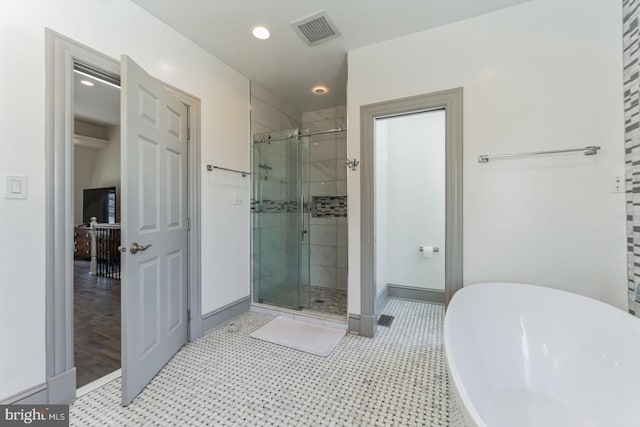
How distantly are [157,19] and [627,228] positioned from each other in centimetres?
337

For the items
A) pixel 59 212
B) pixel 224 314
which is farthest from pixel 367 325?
pixel 59 212

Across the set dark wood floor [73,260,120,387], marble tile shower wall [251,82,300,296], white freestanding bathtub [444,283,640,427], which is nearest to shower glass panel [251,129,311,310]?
marble tile shower wall [251,82,300,296]

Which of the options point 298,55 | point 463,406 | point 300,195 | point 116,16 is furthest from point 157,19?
point 463,406

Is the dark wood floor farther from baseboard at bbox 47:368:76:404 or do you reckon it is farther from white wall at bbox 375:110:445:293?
white wall at bbox 375:110:445:293

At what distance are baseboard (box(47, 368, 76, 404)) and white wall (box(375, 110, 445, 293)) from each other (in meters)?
2.53

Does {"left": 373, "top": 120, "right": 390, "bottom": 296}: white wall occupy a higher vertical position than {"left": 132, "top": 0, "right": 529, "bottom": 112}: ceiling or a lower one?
lower

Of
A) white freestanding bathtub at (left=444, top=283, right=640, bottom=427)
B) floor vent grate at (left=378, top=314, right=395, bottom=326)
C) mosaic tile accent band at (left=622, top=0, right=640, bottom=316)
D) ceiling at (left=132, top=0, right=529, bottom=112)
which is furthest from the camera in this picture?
floor vent grate at (left=378, top=314, right=395, bottom=326)

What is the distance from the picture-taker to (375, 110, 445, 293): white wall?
10.1 feet

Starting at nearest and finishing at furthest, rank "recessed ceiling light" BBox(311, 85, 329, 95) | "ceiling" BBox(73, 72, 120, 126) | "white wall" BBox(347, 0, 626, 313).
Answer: "white wall" BBox(347, 0, 626, 313) → "recessed ceiling light" BBox(311, 85, 329, 95) → "ceiling" BBox(73, 72, 120, 126)

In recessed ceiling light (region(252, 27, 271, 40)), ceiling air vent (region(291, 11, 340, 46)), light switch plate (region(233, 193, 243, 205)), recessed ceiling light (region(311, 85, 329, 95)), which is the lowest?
light switch plate (region(233, 193, 243, 205))

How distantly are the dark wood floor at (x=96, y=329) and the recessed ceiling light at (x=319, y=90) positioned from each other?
3098 millimetres

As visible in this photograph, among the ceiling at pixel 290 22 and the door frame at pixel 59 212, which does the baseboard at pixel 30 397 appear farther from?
the ceiling at pixel 290 22

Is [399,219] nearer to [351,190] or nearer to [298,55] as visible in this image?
[351,190]

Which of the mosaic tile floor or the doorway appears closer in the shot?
the mosaic tile floor
